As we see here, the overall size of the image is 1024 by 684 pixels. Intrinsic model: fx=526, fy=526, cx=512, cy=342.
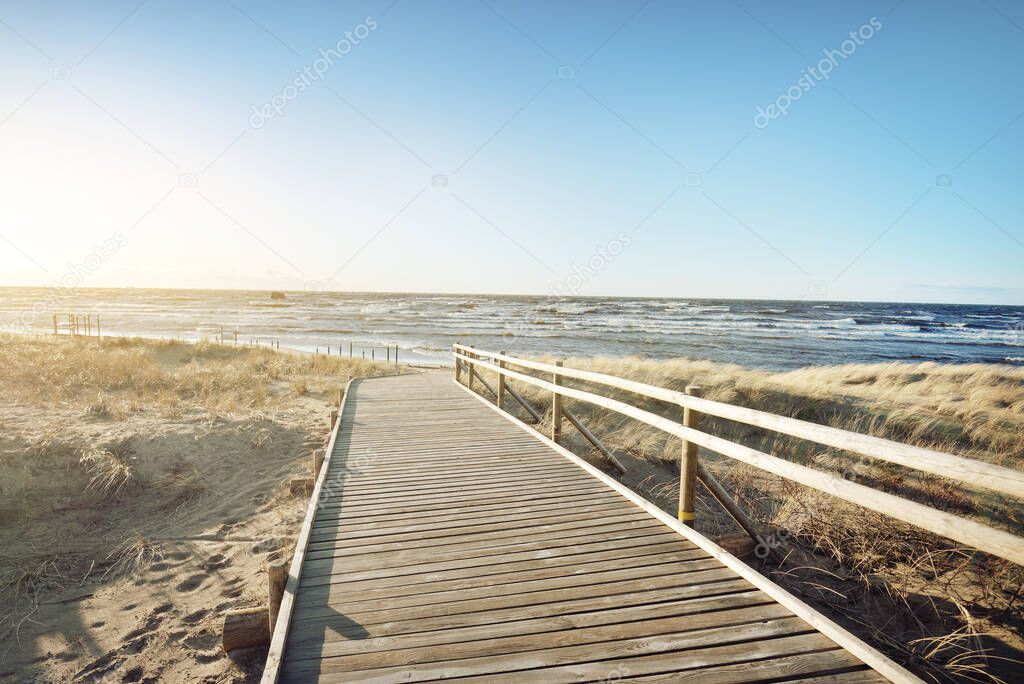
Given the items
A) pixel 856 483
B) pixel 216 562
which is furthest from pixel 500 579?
pixel 216 562

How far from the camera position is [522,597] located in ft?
9.77

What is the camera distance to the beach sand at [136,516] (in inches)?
162

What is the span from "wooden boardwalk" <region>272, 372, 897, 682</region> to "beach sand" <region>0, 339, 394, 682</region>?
1289 mm

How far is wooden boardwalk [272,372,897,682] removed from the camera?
7.85 ft

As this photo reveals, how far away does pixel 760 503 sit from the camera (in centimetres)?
621

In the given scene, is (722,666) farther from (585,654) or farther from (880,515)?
(880,515)

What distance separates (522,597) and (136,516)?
588 centimetres

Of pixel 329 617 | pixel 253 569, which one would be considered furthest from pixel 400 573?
pixel 253 569

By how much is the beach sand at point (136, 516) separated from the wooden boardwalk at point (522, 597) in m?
1.29

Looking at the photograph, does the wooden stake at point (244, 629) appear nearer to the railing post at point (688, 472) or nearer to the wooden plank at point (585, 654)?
the wooden plank at point (585, 654)

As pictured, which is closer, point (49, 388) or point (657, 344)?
point (49, 388)

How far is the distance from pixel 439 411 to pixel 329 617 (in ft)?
20.6

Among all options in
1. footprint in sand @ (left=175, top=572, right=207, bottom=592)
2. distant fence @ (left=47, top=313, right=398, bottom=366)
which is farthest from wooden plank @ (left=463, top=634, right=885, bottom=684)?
distant fence @ (left=47, top=313, right=398, bottom=366)

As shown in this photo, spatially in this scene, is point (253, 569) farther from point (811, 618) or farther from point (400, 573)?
point (811, 618)
